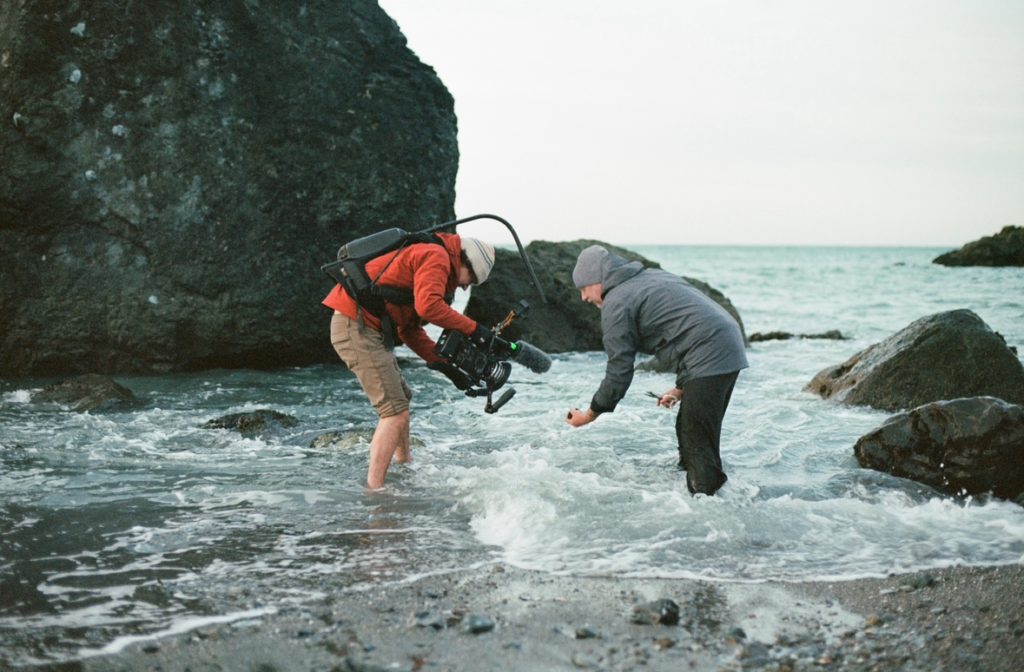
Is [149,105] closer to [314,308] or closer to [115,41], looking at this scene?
[115,41]

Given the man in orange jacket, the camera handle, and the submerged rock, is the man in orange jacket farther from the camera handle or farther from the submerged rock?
the submerged rock

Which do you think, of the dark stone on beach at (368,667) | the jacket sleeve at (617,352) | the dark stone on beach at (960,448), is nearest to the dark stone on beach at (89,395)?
the jacket sleeve at (617,352)

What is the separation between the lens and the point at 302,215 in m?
12.7

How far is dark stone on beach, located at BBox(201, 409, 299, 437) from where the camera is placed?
9.21 m

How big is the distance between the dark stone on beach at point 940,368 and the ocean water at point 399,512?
0.32 m

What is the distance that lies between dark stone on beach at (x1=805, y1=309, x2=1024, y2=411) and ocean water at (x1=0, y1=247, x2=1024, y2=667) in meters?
0.32

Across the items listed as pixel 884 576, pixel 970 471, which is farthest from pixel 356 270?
pixel 970 471

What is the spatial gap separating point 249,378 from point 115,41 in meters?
4.60

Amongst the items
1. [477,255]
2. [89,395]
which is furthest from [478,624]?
[89,395]

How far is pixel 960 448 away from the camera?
6938 mm

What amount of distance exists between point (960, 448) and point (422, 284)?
4.17 m

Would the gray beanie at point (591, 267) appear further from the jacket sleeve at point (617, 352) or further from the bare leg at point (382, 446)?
the bare leg at point (382, 446)

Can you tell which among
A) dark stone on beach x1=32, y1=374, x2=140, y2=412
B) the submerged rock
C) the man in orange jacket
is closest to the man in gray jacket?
the man in orange jacket

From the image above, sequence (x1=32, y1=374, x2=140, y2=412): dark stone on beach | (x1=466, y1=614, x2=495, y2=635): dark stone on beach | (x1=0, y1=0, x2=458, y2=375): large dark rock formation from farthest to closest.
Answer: (x1=0, y1=0, x2=458, y2=375): large dark rock formation
(x1=32, y1=374, x2=140, y2=412): dark stone on beach
(x1=466, y1=614, x2=495, y2=635): dark stone on beach
